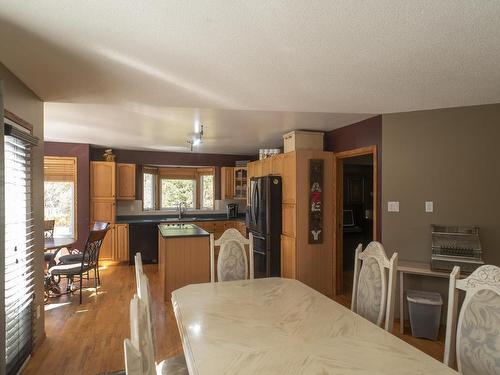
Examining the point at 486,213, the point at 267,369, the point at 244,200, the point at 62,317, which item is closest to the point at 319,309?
the point at 267,369

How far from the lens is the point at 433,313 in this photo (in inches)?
114

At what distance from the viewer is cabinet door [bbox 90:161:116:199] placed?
18.8ft

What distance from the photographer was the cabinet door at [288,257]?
408 cm

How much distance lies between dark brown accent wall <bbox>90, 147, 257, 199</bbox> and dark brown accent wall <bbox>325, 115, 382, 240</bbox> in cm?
301

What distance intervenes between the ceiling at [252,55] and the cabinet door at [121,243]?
9.77 feet

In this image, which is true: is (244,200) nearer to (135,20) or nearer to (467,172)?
(467,172)

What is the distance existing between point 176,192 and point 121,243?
5.28 ft

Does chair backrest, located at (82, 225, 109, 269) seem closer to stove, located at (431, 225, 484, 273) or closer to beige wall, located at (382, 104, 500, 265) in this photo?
beige wall, located at (382, 104, 500, 265)

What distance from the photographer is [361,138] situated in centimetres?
377

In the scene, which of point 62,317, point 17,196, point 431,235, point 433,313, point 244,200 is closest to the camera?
point 17,196

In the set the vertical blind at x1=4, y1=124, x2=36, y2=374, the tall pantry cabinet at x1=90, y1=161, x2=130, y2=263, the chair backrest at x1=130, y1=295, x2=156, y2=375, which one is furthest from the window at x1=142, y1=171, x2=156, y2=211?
the chair backrest at x1=130, y1=295, x2=156, y2=375

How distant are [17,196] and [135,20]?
167 cm

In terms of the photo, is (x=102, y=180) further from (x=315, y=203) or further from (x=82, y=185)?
(x=315, y=203)

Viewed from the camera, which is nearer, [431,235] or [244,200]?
[431,235]
